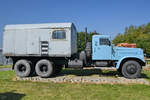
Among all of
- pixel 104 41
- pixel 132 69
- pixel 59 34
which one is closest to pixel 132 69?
pixel 132 69

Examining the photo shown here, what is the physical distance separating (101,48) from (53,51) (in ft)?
9.61

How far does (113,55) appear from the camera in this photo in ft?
26.9

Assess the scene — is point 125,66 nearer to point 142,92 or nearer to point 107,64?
point 107,64

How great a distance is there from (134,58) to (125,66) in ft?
2.45

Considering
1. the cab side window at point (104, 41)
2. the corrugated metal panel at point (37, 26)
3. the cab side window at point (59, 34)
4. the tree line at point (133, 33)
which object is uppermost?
the tree line at point (133, 33)

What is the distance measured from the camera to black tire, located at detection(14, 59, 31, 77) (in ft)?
26.9

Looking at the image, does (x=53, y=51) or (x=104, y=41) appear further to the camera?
(x=104, y=41)

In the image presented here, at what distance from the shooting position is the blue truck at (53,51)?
7.79 metres

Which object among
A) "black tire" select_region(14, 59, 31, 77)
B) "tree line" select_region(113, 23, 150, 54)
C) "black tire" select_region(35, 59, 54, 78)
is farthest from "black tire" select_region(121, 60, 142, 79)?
"tree line" select_region(113, 23, 150, 54)

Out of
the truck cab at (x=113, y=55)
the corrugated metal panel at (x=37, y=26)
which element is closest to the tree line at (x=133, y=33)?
the truck cab at (x=113, y=55)

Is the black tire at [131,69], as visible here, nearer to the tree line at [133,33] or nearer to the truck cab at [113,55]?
the truck cab at [113,55]

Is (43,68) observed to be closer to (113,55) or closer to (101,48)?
(101,48)

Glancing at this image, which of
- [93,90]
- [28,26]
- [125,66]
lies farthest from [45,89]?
[125,66]

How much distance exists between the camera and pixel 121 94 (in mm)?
5551
